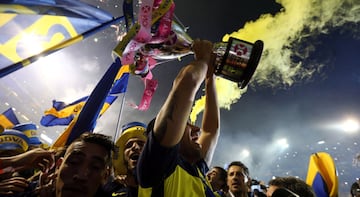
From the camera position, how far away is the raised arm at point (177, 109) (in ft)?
5.52

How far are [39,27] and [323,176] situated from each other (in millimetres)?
4651

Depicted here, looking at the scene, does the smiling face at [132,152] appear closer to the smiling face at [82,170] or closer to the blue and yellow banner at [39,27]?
the smiling face at [82,170]

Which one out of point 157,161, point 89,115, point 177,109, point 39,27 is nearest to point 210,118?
point 177,109

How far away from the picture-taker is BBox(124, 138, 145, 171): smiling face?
2820 mm

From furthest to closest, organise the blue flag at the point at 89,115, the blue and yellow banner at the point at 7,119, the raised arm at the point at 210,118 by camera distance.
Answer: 1. the blue and yellow banner at the point at 7,119
2. the blue flag at the point at 89,115
3. the raised arm at the point at 210,118

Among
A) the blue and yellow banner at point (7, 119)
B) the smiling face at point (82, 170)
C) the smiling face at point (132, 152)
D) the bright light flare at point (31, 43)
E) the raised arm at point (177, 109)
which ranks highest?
the bright light flare at point (31, 43)

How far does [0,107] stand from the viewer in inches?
1764

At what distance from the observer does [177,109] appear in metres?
1.74

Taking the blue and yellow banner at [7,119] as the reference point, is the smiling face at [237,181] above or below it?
below

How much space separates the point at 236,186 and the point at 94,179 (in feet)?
11.7

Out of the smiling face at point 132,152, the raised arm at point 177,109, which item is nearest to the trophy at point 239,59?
the raised arm at point 177,109

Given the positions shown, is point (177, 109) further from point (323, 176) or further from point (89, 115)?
→ point (89, 115)

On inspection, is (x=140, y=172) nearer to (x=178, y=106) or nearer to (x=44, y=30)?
(x=178, y=106)

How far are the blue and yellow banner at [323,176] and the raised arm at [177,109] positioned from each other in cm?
200
